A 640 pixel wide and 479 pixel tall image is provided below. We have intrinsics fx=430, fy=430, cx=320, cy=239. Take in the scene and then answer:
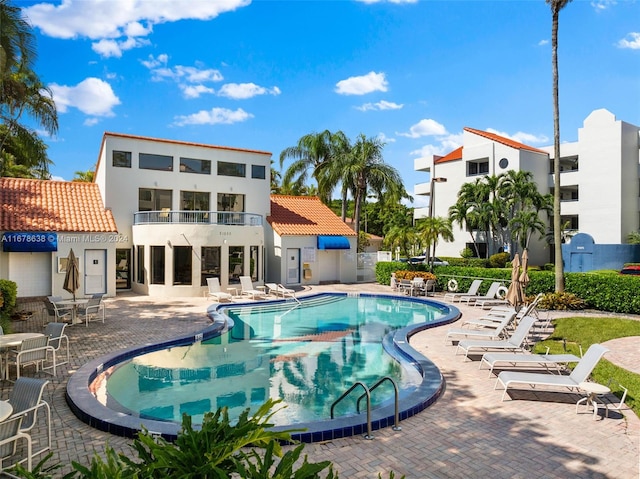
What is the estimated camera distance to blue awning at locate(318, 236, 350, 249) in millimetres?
32219

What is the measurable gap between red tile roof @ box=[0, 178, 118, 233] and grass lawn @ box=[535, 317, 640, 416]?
23950 mm

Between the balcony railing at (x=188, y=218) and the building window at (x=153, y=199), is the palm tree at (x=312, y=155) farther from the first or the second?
the building window at (x=153, y=199)

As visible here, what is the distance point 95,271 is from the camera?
25.7 meters

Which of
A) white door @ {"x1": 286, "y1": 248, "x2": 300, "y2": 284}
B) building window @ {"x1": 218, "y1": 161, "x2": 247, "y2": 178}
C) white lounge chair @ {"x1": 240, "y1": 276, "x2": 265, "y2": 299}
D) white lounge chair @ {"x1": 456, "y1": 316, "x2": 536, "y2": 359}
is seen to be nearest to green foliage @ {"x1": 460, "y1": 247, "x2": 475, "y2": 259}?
white door @ {"x1": 286, "y1": 248, "x2": 300, "y2": 284}

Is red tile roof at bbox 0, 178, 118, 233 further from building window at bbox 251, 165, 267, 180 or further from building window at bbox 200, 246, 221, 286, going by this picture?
building window at bbox 251, 165, 267, 180

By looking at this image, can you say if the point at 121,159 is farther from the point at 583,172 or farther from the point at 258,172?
the point at 583,172

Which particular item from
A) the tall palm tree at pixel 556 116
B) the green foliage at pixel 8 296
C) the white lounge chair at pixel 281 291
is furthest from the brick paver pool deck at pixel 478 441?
the white lounge chair at pixel 281 291

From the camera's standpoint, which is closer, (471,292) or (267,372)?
(267,372)

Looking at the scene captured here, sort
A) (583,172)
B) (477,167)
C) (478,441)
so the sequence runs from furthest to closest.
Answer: (477,167)
(583,172)
(478,441)

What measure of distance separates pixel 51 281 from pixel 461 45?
2494cm

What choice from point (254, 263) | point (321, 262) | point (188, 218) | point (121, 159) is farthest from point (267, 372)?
point (121, 159)

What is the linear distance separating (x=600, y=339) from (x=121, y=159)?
2765 centimetres

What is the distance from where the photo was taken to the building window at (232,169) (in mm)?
31250

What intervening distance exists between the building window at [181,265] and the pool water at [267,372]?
766 cm
